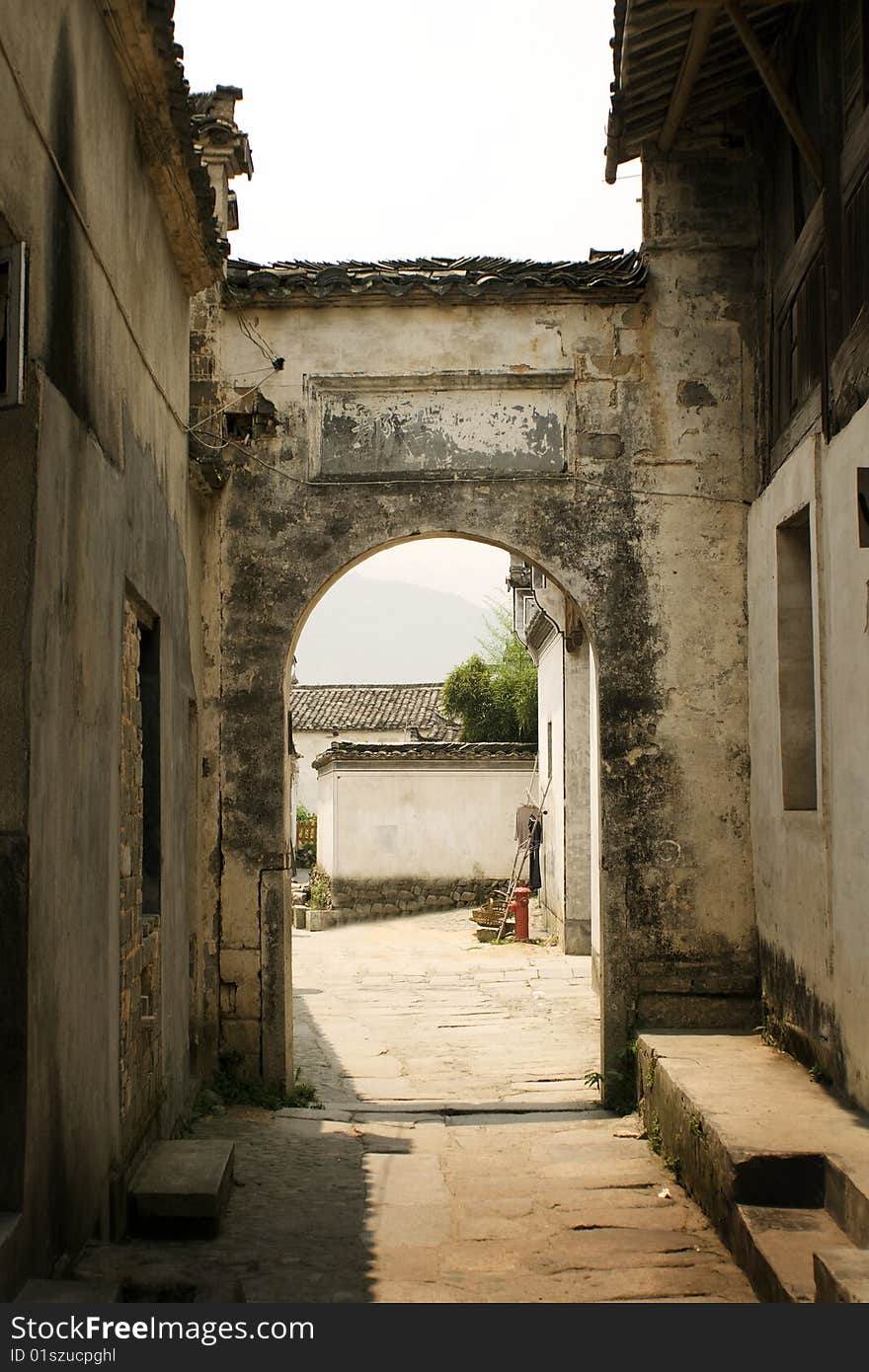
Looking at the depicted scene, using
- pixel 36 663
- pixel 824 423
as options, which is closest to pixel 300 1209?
pixel 36 663

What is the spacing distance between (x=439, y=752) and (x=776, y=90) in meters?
18.7

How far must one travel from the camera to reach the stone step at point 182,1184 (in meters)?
5.38

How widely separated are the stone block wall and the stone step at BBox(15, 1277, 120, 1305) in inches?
62.2

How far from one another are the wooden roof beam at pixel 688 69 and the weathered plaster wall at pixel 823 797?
2260 millimetres

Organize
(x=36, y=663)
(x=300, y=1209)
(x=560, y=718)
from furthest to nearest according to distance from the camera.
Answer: (x=560, y=718) < (x=300, y=1209) < (x=36, y=663)

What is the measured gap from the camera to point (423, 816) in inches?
980

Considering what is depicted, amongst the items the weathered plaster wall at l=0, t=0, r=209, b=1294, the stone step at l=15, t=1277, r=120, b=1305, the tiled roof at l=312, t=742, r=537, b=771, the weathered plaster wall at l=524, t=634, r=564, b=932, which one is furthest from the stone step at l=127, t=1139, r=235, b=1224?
the tiled roof at l=312, t=742, r=537, b=771

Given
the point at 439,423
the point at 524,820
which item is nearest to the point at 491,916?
the point at 524,820

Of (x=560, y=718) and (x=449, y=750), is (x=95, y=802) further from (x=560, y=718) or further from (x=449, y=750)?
(x=449, y=750)

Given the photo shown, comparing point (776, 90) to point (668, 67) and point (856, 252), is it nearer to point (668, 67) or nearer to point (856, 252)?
point (668, 67)

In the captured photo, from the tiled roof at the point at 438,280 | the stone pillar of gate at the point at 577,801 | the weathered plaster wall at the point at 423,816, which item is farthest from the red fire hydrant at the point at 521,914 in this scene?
the tiled roof at the point at 438,280

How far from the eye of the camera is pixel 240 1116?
783 centimetres

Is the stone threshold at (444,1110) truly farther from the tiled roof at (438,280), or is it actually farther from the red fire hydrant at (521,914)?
the red fire hydrant at (521,914)

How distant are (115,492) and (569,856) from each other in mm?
11187
